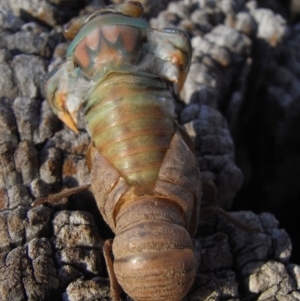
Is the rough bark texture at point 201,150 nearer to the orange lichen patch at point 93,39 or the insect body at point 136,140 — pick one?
the insect body at point 136,140

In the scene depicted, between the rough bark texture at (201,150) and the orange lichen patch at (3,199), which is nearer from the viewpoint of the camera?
the rough bark texture at (201,150)

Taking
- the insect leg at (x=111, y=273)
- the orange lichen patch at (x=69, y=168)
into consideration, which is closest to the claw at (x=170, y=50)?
the orange lichen patch at (x=69, y=168)

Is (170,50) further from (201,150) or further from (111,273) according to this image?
(111,273)

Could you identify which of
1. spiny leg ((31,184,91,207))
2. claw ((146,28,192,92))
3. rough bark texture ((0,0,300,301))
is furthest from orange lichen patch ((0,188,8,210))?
A: claw ((146,28,192,92))

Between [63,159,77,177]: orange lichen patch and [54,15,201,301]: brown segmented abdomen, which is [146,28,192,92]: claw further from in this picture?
[63,159,77,177]: orange lichen patch

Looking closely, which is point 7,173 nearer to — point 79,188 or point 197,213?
point 79,188

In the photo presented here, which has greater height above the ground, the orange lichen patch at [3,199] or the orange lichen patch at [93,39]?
the orange lichen patch at [93,39]

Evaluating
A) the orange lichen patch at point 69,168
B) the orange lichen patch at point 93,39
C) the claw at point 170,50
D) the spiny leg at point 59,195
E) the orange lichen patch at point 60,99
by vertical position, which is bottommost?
the orange lichen patch at point 69,168

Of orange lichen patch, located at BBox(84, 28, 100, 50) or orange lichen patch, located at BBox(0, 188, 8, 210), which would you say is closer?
orange lichen patch, located at BBox(0, 188, 8, 210)
